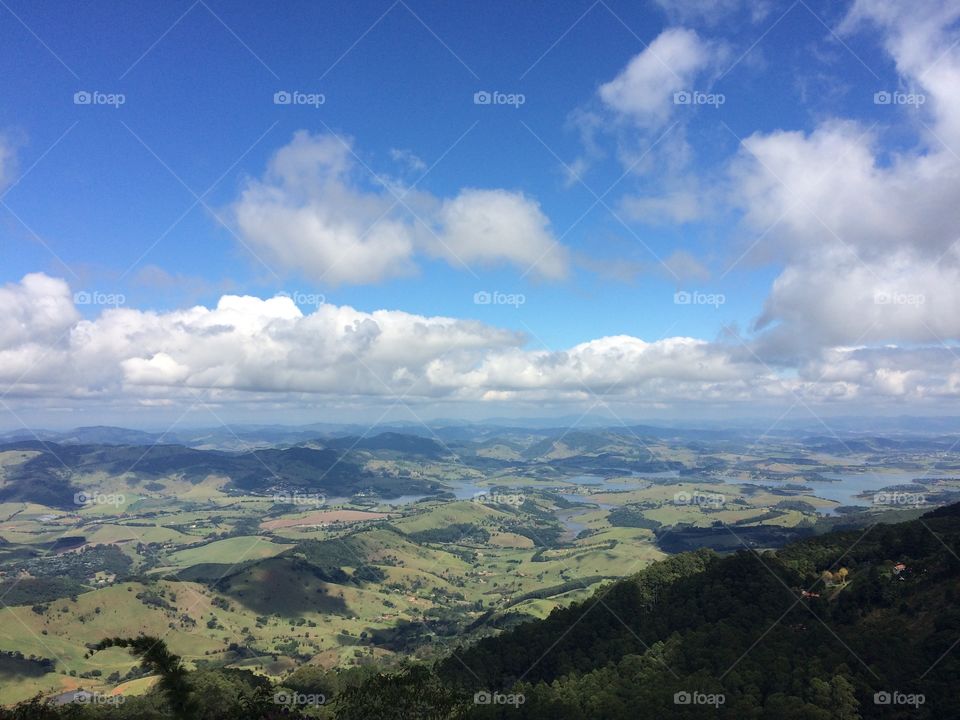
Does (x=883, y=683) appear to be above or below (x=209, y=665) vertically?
above

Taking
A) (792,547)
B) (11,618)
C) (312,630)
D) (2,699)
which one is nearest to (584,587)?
(312,630)

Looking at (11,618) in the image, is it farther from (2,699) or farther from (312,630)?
(312,630)

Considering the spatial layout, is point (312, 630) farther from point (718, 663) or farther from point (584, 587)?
point (718, 663)

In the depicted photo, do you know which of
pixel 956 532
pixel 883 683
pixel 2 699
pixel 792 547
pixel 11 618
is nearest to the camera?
pixel 883 683

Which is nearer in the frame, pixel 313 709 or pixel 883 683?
pixel 883 683

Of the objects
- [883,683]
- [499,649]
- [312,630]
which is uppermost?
[883,683]

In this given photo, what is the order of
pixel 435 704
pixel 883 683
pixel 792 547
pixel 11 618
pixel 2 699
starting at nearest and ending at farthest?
pixel 883 683 < pixel 435 704 < pixel 792 547 < pixel 2 699 < pixel 11 618

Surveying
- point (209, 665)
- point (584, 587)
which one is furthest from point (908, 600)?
point (209, 665)
